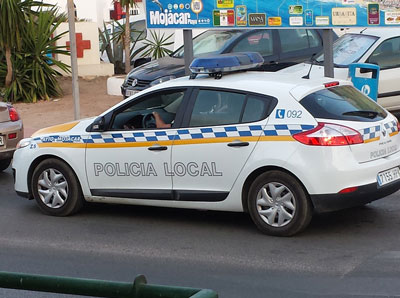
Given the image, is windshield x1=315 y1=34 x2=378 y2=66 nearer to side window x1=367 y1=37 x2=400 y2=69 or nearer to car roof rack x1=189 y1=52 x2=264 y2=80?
side window x1=367 y1=37 x2=400 y2=69

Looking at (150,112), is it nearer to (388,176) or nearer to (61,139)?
(61,139)

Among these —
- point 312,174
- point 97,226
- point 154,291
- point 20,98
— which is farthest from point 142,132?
point 20,98

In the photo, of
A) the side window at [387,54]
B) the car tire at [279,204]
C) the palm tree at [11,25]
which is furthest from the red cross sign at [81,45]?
the car tire at [279,204]

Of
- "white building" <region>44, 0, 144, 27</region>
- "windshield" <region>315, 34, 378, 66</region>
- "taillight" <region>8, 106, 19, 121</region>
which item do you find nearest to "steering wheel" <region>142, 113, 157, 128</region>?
"taillight" <region>8, 106, 19, 121</region>

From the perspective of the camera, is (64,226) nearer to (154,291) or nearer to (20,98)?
(154,291)

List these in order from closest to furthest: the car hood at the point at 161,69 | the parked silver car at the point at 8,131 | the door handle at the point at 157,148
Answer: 1. the door handle at the point at 157,148
2. the parked silver car at the point at 8,131
3. the car hood at the point at 161,69

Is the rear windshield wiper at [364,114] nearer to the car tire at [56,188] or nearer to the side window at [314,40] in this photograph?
the car tire at [56,188]

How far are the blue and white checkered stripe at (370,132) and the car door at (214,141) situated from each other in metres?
0.81

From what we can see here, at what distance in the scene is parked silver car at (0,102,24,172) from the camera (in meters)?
10.2

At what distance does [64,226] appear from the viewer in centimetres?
774

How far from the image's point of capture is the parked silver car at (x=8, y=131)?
10219 mm

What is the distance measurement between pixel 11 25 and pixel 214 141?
9897 mm

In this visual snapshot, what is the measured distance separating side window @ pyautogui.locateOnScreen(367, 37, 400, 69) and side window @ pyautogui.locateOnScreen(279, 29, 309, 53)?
1776 millimetres

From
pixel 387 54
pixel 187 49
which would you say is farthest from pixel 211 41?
pixel 387 54
